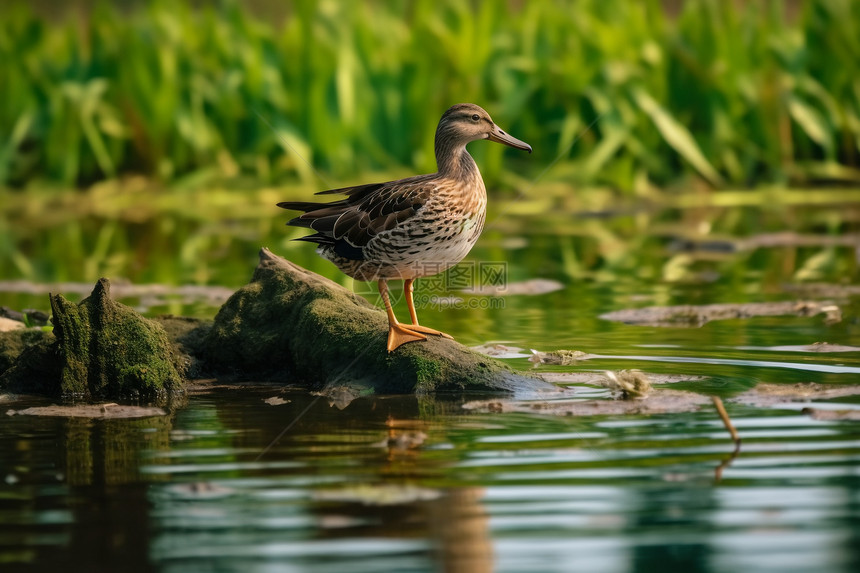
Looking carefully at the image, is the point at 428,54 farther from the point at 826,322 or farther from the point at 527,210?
the point at 826,322

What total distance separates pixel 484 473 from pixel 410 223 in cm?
243

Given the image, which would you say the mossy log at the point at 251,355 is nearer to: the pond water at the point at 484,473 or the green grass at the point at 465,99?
the pond water at the point at 484,473

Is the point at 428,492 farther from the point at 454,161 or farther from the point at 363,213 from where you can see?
the point at 454,161

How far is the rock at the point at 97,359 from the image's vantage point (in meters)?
6.68

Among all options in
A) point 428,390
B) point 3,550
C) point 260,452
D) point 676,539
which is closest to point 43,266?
point 428,390

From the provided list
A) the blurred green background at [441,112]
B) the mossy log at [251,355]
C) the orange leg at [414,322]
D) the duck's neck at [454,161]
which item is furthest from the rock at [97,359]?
the blurred green background at [441,112]

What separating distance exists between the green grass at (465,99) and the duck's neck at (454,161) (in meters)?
7.61

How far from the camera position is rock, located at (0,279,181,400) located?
6.68m

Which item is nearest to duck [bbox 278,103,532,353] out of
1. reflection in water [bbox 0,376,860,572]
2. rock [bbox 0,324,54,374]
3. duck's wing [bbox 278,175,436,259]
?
duck's wing [bbox 278,175,436,259]

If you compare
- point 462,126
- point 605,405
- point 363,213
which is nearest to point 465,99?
point 462,126

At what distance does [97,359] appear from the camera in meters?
6.72

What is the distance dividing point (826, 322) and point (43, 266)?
6728 millimetres

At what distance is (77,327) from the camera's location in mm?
6719

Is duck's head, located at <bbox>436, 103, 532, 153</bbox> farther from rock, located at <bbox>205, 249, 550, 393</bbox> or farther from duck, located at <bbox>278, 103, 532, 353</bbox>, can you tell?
rock, located at <bbox>205, 249, 550, 393</bbox>
